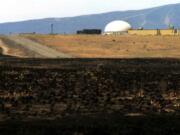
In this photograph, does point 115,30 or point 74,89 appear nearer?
point 74,89

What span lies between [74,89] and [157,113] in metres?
7.78

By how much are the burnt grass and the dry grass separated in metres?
44.8

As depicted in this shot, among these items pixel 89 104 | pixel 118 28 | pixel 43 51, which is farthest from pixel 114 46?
pixel 118 28

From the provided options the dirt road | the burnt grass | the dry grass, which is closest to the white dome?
the dry grass

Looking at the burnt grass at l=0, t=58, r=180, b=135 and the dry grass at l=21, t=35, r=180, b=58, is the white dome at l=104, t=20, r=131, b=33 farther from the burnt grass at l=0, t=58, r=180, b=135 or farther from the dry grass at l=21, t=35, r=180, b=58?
the burnt grass at l=0, t=58, r=180, b=135

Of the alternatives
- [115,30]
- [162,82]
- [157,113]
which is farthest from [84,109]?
[115,30]

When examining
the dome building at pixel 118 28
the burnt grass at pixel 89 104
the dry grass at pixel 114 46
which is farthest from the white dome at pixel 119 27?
the burnt grass at pixel 89 104

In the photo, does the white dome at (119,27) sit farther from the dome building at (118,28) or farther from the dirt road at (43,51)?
the dirt road at (43,51)

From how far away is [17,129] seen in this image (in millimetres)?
12859

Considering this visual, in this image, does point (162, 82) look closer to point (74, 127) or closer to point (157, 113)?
point (157, 113)

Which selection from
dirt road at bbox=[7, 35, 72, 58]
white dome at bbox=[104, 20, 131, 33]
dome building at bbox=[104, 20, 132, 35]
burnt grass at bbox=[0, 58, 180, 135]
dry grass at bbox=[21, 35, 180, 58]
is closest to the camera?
burnt grass at bbox=[0, 58, 180, 135]

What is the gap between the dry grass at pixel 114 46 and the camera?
76.9 metres

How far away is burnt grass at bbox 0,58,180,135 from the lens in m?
13.2

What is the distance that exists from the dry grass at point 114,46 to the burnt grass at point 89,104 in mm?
44835
